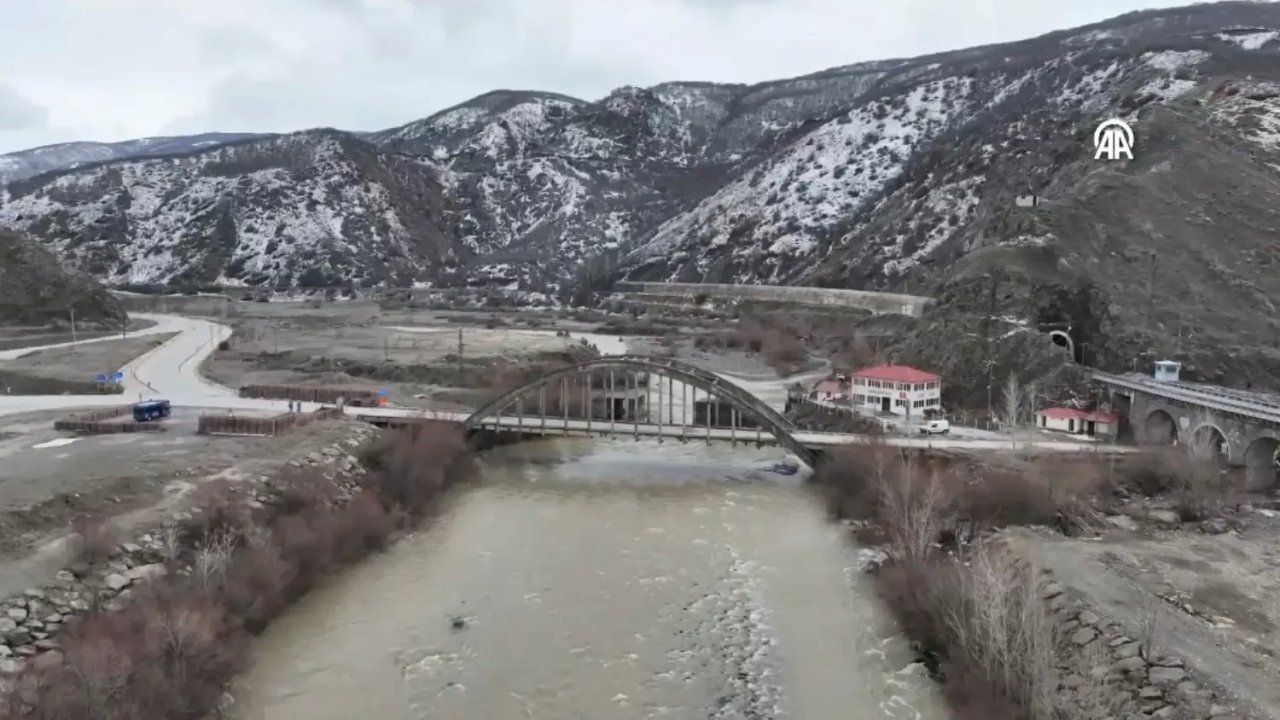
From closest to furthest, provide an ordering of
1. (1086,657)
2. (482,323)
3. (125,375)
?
(1086,657) < (125,375) < (482,323)

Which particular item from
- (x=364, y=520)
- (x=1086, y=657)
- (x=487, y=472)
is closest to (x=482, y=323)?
(x=487, y=472)

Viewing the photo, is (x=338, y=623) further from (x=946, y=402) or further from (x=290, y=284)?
(x=290, y=284)

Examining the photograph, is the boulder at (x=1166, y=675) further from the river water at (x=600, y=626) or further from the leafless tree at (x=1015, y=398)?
the leafless tree at (x=1015, y=398)

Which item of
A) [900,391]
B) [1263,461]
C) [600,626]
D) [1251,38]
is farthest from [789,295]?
[600,626]

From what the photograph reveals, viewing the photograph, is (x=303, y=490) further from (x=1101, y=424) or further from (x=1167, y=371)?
(x=1167, y=371)

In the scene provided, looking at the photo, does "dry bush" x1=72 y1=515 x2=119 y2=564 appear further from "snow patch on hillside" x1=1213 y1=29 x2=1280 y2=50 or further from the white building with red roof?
"snow patch on hillside" x1=1213 y1=29 x2=1280 y2=50

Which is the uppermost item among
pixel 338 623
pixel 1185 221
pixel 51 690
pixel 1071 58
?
pixel 1071 58

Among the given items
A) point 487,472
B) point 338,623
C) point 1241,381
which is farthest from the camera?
point 1241,381
